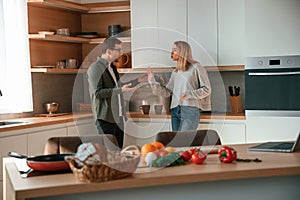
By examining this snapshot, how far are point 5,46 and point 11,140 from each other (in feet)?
3.80

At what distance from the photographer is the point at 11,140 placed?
4.40 meters

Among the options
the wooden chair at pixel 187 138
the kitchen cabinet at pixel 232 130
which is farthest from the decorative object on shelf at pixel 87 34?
the wooden chair at pixel 187 138

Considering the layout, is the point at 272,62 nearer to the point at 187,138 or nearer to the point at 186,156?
the point at 187,138

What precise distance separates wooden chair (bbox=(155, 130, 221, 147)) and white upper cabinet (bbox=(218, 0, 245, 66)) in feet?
6.19

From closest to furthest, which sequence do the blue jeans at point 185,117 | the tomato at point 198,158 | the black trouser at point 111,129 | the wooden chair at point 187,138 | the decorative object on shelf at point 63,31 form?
the tomato at point 198,158
the wooden chair at point 187,138
the blue jeans at point 185,117
the black trouser at point 111,129
the decorative object on shelf at point 63,31

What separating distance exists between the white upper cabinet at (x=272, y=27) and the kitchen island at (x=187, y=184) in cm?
241

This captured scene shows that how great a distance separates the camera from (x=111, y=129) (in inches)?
164

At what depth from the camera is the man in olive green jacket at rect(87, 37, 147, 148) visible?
11.2 ft

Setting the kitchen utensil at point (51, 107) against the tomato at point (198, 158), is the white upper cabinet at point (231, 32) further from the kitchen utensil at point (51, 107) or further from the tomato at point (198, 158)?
the tomato at point (198, 158)

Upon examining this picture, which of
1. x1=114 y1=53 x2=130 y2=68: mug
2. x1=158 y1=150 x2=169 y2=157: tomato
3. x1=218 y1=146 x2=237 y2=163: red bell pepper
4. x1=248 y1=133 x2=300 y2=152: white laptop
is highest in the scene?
x1=114 y1=53 x2=130 y2=68: mug

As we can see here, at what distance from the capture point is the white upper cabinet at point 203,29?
18.1 ft

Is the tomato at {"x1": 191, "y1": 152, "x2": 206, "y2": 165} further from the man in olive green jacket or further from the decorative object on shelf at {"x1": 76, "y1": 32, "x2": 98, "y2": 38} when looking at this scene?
the decorative object on shelf at {"x1": 76, "y1": 32, "x2": 98, "y2": 38}

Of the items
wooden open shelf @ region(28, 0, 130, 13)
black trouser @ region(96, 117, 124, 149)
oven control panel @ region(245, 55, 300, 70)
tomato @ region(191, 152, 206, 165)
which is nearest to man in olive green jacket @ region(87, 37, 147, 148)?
black trouser @ region(96, 117, 124, 149)

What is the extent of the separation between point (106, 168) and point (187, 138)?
131 cm
